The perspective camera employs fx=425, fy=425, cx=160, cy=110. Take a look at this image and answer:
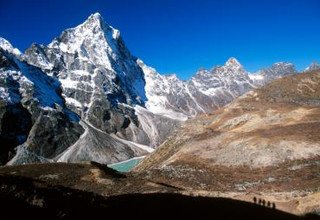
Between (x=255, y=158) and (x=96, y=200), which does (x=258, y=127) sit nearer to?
(x=255, y=158)

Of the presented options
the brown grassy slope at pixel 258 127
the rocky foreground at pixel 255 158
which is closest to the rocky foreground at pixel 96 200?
the rocky foreground at pixel 255 158

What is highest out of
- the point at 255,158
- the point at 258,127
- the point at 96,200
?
the point at 258,127

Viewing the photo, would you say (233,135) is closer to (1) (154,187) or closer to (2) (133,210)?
(1) (154,187)

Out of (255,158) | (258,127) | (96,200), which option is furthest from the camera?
(258,127)

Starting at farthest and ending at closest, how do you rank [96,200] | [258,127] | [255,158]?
[258,127] → [255,158] → [96,200]

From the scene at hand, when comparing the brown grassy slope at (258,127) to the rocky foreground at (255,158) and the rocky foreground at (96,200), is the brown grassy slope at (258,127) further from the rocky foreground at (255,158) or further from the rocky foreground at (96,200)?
the rocky foreground at (96,200)

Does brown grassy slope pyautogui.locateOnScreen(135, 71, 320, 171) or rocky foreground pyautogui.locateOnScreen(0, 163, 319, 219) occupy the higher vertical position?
brown grassy slope pyautogui.locateOnScreen(135, 71, 320, 171)

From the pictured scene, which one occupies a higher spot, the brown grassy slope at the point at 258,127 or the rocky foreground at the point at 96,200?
the brown grassy slope at the point at 258,127

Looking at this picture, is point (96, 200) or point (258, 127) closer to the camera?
point (96, 200)

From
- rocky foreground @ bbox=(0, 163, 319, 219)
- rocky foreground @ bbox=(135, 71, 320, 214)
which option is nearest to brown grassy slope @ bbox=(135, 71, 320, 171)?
rocky foreground @ bbox=(135, 71, 320, 214)

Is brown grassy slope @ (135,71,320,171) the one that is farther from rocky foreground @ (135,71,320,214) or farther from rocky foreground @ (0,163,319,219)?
rocky foreground @ (0,163,319,219)

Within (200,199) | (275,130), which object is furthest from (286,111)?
(200,199)

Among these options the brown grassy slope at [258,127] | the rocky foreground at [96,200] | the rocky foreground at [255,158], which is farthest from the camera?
the brown grassy slope at [258,127]

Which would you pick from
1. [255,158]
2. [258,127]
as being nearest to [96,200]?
[255,158]
